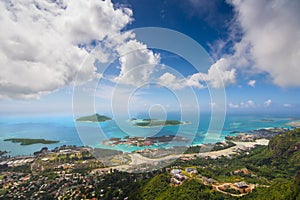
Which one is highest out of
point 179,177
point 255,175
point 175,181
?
point 179,177

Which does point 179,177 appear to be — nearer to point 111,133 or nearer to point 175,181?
point 175,181

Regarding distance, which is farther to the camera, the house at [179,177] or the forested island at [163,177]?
the house at [179,177]

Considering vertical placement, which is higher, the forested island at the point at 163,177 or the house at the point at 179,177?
the house at the point at 179,177

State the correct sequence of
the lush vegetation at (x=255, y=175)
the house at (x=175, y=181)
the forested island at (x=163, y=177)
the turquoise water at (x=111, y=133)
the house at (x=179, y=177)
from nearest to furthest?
the turquoise water at (x=111, y=133) < the lush vegetation at (x=255, y=175) < the forested island at (x=163, y=177) < the house at (x=175, y=181) < the house at (x=179, y=177)

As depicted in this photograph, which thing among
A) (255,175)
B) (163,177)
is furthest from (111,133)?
(255,175)

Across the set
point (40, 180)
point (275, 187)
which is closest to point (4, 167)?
point (40, 180)

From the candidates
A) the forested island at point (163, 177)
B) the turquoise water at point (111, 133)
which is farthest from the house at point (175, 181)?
the turquoise water at point (111, 133)

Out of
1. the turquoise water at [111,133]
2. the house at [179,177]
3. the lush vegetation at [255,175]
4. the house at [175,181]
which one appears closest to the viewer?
the turquoise water at [111,133]

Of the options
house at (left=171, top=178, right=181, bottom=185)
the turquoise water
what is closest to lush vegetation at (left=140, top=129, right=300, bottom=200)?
house at (left=171, top=178, right=181, bottom=185)

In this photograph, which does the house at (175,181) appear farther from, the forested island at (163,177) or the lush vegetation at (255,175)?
the lush vegetation at (255,175)

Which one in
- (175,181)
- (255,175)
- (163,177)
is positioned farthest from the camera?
(255,175)

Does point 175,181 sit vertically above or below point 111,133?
below

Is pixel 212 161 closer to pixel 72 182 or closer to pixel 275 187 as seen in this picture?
pixel 275 187
